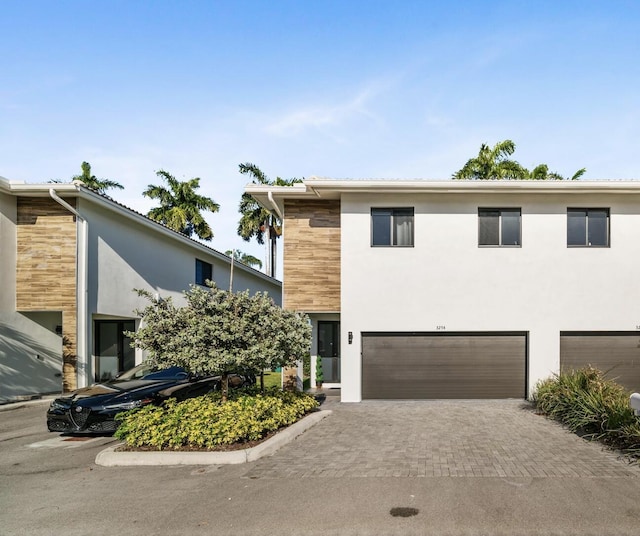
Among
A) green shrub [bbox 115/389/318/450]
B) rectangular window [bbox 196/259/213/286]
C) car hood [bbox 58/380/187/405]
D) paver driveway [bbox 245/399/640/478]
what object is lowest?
paver driveway [bbox 245/399/640/478]

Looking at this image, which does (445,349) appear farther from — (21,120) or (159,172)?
(159,172)

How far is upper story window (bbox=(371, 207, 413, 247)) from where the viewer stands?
13539mm

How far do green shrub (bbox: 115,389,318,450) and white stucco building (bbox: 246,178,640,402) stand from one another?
4746 millimetres

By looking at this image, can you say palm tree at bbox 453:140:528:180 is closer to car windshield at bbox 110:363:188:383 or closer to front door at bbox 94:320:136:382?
front door at bbox 94:320:136:382

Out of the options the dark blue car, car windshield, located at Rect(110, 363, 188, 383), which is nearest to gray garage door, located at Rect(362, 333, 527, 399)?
car windshield, located at Rect(110, 363, 188, 383)

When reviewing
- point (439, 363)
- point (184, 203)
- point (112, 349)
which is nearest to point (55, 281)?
point (112, 349)

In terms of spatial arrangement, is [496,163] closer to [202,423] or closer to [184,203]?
[184,203]

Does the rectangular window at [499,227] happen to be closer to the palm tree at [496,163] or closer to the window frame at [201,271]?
the window frame at [201,271]

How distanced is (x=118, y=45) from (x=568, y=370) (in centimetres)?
1368

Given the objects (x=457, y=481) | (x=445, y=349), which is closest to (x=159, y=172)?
(x=445, y=349)

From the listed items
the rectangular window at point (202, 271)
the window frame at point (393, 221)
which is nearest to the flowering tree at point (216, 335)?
the window frame at point (393, 221)

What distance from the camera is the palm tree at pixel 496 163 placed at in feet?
85.6

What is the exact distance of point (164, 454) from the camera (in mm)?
7309

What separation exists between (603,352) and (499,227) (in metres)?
4.43
